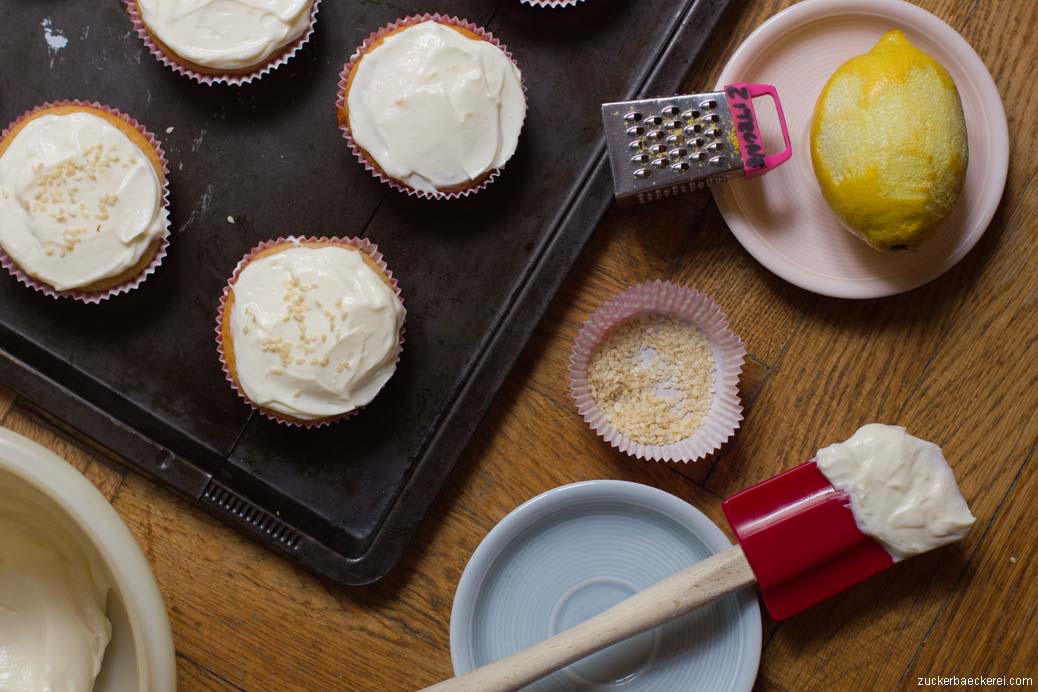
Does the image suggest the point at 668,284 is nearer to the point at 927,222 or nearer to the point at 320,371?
the point at 927,222

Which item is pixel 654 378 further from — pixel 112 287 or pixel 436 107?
pixel 112 287

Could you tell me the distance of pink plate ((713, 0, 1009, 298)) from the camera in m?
1.63

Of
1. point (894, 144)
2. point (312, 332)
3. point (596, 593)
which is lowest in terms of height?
point (596, 593)

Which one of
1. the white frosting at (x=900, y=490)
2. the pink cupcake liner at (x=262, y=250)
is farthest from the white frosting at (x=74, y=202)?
the white frosting at (x=900, y=490)

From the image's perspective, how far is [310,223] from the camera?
171 cm

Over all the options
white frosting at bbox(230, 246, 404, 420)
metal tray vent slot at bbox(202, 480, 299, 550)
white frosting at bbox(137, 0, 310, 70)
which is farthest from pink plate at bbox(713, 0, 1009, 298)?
metal tray vent slot at bbox(202, 480, 299, 550)

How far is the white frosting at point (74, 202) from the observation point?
1.60 meters

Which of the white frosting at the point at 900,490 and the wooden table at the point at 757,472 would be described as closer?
the white frosting at the point at 900,490

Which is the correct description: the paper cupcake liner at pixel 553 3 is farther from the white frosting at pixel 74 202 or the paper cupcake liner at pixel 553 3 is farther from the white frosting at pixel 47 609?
the white frosting at pixel 47 609

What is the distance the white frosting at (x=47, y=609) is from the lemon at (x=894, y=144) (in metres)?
1.38

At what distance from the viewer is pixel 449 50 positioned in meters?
1.60

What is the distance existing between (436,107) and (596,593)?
933 mm

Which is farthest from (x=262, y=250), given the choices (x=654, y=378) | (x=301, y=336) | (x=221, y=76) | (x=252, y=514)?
(x=654, y=378)

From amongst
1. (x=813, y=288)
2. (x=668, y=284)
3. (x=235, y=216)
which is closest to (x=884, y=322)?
(x=813, y=288)
